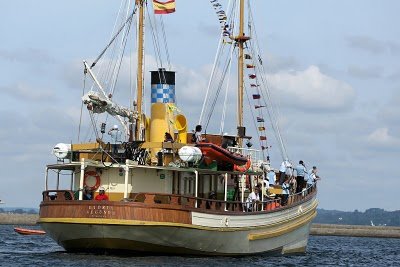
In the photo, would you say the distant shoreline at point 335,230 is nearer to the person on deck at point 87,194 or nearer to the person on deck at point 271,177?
the person on deck at point 271,177

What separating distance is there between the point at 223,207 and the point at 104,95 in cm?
675

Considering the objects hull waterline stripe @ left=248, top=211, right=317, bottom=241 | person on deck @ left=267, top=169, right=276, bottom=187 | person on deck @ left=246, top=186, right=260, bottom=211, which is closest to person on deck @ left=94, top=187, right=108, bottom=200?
person on deck @ left=246, top=186, right=260, bottom=211

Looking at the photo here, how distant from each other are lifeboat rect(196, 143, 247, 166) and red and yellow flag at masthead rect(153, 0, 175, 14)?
6588 mm

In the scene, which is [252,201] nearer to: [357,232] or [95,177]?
[95,177]

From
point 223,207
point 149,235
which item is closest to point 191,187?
Answer: point 223,207

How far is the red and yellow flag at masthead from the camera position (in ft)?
145

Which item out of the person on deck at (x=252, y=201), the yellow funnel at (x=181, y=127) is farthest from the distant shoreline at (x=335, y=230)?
the yellow funnel at (x=181, y=127)

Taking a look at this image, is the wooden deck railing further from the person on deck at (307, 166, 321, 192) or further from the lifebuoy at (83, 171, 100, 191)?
the person on deck at (307, 166, 321, 192)

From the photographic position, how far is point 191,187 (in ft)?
142

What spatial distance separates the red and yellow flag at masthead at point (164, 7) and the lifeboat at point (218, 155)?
6.59 meters

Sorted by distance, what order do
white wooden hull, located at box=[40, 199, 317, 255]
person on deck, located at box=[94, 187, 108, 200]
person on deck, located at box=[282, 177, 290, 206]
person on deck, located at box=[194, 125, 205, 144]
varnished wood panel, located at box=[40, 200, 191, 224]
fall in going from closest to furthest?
varnished wood panel, located at box=[40, 200, 191, 224] → white wooden hull, located at box=[40, 199, 317, 255] → person on deck, located at box=[94, 187, 108, 200] → person on deck, located at box=[194, 125, 205, 144] → person on deck, located at box=[282, 177, 290, 206]

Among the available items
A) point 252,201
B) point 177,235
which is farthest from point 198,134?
point 177,235

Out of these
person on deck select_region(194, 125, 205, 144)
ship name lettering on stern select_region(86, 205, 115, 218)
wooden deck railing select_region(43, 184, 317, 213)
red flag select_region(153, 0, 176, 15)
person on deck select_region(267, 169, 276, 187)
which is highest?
red flag select_region(153, 0, 176, 15)

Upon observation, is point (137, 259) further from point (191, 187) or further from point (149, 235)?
point (191, 187)
